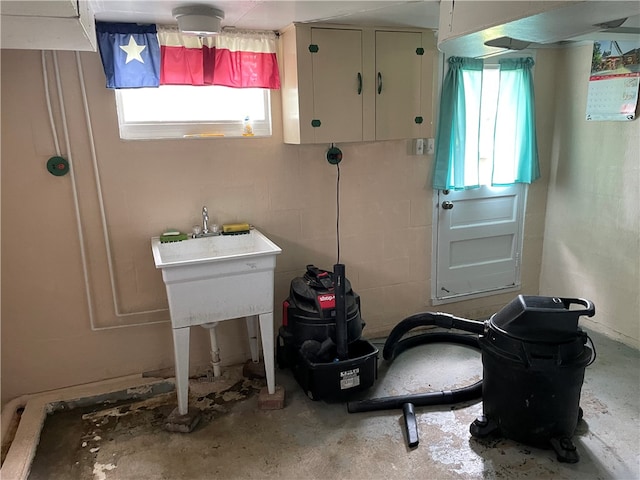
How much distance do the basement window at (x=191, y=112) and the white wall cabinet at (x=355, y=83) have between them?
0.20m

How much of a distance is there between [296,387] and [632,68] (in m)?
2.87

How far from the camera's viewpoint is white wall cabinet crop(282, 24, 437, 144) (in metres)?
2.59

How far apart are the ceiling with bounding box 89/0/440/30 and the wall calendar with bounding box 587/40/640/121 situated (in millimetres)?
1309

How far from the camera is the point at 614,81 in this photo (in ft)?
9.95

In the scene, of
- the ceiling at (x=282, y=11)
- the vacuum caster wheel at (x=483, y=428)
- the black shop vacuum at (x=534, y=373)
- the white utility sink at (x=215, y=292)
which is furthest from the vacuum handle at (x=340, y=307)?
the ceiling at (x=282, y=11)

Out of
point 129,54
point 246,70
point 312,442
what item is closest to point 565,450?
point 312,442

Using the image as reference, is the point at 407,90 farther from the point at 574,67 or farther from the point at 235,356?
the point at 235,356

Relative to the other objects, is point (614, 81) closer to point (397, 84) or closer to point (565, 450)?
point (397, 84)

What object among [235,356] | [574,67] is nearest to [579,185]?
[574,67]

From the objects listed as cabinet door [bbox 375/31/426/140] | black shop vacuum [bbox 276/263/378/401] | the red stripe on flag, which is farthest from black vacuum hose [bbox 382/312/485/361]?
the red stripe on flag

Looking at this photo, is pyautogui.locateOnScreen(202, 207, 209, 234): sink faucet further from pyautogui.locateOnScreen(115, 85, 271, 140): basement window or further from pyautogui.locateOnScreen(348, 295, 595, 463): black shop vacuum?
pyautogui.locateOnScreen(348, 295, 595, 463): black shop vacuum

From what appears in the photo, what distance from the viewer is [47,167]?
2461 millimetres

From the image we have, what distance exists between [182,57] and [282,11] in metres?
0.65

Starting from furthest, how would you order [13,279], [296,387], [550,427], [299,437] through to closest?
[296,387] → [13,279] → [299,437] → [550,427]
